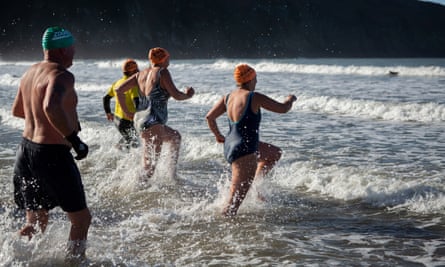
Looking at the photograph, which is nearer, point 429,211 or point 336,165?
point 429,211

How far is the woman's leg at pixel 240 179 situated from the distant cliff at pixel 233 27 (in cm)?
9328

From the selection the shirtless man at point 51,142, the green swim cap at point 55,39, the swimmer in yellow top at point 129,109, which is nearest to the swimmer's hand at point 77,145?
the shirtless man at point 51,142

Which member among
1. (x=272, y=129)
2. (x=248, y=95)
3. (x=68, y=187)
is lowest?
(x=272, y=129)

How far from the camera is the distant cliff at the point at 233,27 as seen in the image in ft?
341

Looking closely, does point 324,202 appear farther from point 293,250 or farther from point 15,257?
point 15,257

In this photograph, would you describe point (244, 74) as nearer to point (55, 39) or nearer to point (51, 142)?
point (55, 39)

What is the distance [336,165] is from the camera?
793 centimetres

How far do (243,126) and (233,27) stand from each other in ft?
408

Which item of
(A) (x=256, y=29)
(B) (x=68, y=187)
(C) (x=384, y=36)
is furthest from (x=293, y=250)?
(C) (x=384, y=36)

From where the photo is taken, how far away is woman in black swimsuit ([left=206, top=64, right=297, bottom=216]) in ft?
16.8

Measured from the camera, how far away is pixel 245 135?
5.20 metres

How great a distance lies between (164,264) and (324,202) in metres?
2.52

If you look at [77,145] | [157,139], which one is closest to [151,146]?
[157,139]

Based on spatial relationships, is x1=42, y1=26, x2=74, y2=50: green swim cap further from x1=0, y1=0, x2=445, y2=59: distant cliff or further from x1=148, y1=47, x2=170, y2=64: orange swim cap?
x1=0, y1=0, x2=445, y2=59: distant cliff
